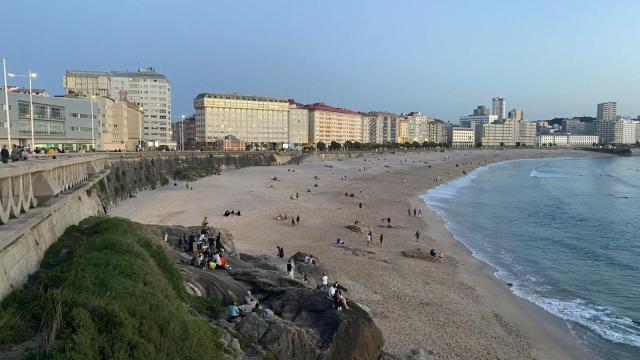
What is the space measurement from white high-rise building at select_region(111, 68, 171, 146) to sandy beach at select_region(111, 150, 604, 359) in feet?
278

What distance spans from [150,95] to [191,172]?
247 ft

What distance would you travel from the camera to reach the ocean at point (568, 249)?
60.5 feet

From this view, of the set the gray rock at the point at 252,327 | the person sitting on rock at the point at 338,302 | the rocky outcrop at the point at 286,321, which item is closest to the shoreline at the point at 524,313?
the rocky outcrop at the point at 286,321

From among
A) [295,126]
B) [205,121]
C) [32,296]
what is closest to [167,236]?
[32,296]

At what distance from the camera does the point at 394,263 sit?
25.0 metres

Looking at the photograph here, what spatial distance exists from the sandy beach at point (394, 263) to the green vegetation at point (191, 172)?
32.3 ft

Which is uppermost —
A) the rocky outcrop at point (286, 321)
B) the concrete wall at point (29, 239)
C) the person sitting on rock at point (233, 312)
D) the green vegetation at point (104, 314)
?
the concrete wall at point (29, 239)

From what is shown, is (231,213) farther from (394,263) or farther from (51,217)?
(51,217)

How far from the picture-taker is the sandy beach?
53.3 ft

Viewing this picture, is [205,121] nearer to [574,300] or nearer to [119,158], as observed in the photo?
[119,158]

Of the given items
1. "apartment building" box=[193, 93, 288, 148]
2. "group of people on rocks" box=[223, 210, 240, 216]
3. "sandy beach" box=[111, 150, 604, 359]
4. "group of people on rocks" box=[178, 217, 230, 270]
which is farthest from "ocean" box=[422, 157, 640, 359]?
"apartment building" box=[193, 93, 288, 148]

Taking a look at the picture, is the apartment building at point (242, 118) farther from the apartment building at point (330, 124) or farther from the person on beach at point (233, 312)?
the person on beach at point (233, 312)

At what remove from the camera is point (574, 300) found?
2070 centimetres

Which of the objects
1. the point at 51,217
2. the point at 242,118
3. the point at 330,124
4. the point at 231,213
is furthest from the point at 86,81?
the point at 51,217
